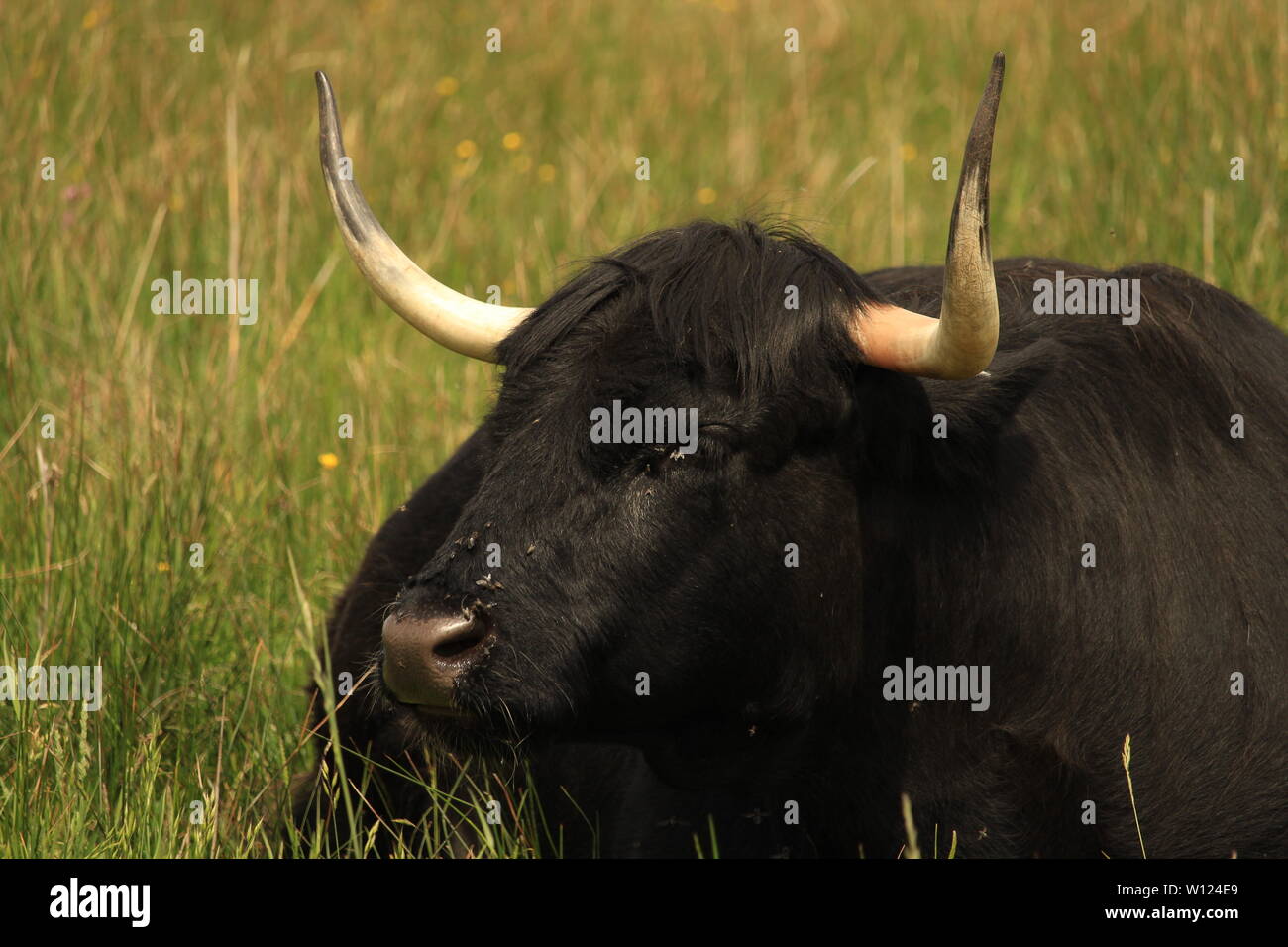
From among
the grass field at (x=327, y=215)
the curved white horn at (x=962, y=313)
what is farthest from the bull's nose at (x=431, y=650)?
the curved white horn at (x=962, y=313)

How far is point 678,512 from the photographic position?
3.32m

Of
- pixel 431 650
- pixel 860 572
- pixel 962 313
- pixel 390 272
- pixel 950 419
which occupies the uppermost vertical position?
pixel 390 272

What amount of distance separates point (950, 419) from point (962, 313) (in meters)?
0.39

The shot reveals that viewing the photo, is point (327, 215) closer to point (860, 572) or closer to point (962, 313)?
point (860, 572)

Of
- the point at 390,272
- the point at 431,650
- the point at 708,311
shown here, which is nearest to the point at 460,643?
the point at 431,650

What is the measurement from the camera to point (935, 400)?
11.5 ft

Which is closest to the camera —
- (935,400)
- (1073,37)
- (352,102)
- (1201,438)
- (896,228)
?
(935,400)

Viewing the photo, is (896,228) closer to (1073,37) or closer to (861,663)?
(1073,37)

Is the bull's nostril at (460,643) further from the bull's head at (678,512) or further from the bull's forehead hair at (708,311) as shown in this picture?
the bull's forehead hair at (708,311)

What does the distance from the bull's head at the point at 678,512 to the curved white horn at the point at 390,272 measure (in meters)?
0.35

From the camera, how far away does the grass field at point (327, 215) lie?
4.57m

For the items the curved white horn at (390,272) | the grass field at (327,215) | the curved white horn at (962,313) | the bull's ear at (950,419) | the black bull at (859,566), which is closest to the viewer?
the curved white horn at (962,313)
